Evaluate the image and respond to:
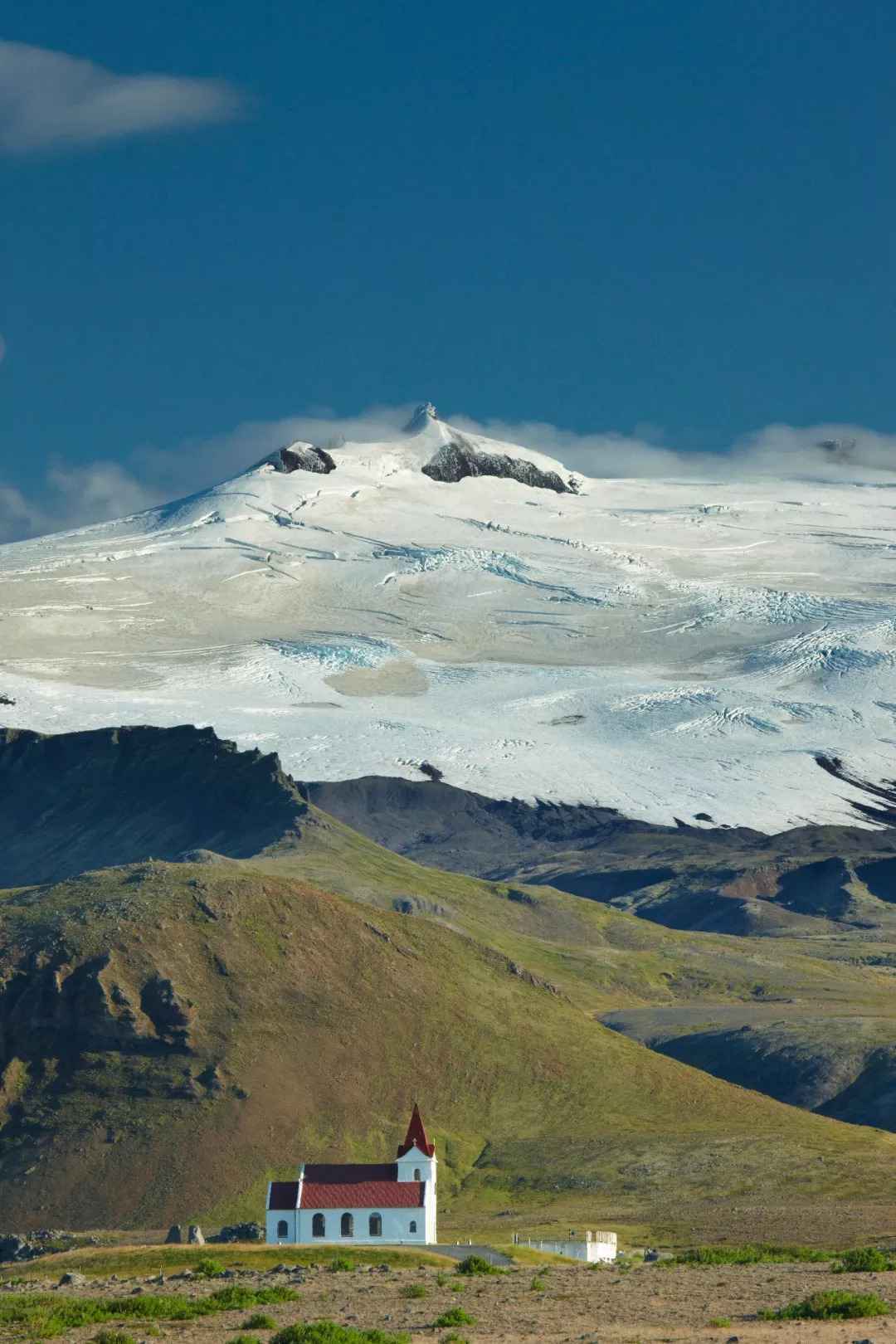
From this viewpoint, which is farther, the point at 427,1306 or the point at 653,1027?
the point at 653,1027

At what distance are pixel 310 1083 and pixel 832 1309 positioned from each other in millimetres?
80157

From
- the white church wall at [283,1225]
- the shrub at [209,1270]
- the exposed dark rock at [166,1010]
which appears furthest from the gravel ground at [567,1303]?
the exposed dark rock at [166,1010]

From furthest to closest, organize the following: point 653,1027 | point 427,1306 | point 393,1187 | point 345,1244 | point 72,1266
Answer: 1. point 653,1027
2. point 393,1187
3. point 345,1244
4. point 72,1266
5. point 427,1306

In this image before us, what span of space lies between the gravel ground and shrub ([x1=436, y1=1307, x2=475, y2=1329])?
0.28 m

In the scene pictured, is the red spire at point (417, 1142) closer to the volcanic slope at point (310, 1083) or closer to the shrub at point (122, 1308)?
the volcanic slope at point (310, 1083)

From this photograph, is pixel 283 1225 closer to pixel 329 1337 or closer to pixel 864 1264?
pixel 864 1264

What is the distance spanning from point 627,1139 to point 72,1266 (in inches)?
2038

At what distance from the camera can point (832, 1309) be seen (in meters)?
44.6

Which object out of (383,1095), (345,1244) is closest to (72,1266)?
(345,1244)

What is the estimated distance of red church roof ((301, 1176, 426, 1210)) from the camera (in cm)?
8600

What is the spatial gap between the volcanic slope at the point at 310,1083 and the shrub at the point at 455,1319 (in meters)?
53.3

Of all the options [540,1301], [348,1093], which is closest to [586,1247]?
[540,1301]

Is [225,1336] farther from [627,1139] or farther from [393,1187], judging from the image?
[627,1139]

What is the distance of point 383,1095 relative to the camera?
124 metres
